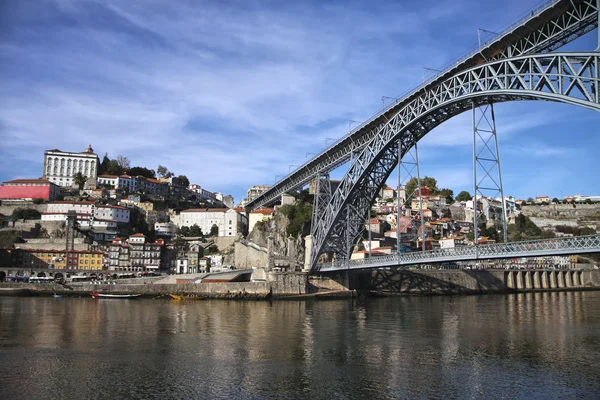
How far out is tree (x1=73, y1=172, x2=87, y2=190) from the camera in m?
79.9

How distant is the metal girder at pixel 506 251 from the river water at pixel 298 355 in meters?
3.15

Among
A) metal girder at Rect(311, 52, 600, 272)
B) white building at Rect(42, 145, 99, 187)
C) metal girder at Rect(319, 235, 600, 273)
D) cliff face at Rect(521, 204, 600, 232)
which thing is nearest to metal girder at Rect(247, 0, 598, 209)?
metal girder at Rect(311, 52, 600, 272)

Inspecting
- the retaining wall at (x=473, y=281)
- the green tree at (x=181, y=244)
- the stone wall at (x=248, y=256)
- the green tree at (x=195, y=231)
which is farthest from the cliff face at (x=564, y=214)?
the green tree at (x=181, y=244)

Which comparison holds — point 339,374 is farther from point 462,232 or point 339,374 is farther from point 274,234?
point 462,232

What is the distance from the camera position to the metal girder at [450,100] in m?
18.0

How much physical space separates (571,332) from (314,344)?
1115 centimetres

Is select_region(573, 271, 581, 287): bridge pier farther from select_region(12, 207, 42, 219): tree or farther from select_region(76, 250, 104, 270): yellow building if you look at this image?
select_region(12, 207, 42, 219): tree

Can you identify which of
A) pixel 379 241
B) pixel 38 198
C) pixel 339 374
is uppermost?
pixel 38 198

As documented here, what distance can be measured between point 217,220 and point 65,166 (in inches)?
1144

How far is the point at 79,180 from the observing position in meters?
80.7

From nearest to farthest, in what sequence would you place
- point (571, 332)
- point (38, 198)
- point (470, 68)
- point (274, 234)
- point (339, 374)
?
point (339, 374)
point (571, 332)
point (470, 68)
point (274, 234)
point (38, 198)

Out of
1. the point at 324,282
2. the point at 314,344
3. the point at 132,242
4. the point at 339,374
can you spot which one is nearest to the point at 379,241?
the point at 324,282

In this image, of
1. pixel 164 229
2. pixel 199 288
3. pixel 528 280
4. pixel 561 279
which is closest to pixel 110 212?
pixel 164 229

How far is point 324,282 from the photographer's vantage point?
142ft
